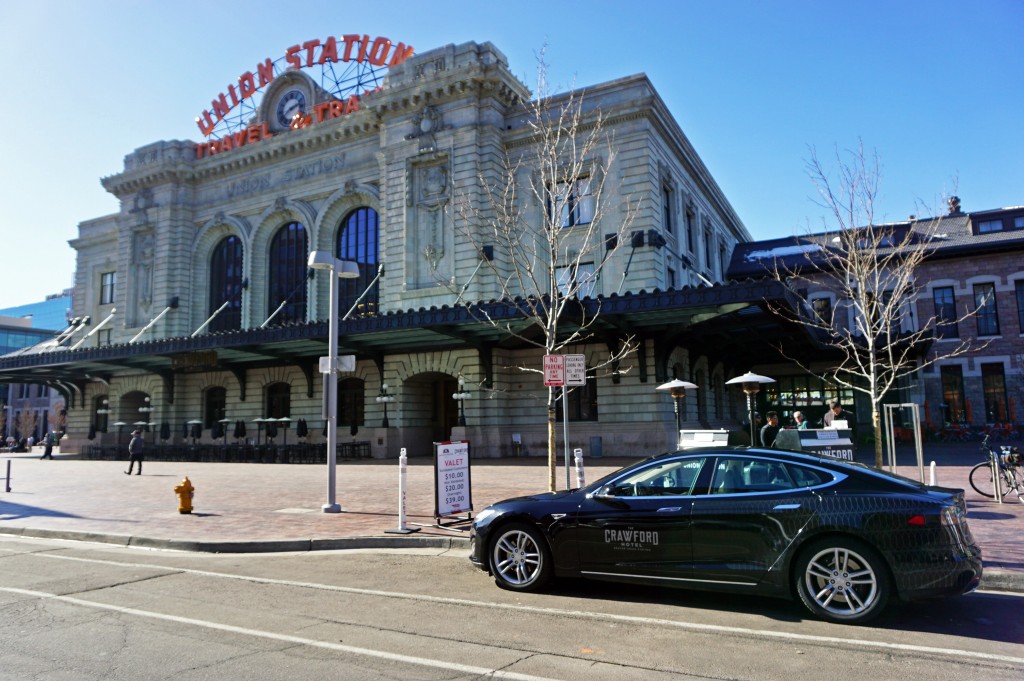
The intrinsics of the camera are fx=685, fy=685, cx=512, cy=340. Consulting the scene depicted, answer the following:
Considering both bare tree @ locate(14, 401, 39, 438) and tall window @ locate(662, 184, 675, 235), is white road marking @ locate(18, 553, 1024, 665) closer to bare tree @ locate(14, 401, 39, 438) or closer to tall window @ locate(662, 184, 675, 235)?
tall window @ locate(662, 184, 675, 235)

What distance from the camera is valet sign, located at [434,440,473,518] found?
10.8 metres

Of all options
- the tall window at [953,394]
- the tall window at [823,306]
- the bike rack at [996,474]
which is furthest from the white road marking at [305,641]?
the tall window at [823,306]

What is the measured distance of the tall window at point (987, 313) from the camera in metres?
36.4

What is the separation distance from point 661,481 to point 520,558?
5.67 feet

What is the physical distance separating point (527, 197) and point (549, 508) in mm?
25953

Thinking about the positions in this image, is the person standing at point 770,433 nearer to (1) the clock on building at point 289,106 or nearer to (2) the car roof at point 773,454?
(2) the car roof at point 773,454

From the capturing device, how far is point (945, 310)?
37.4 m

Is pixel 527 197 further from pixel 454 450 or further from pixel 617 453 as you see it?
pixel 454 450

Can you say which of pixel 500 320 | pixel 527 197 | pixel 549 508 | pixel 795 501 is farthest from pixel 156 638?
pixel 527 197

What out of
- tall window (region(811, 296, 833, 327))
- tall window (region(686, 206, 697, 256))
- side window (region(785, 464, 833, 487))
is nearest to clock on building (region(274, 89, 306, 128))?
tall window (region(686, 206, 697, 256))

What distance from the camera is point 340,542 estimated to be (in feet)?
33.3

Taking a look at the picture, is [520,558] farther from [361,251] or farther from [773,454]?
[361,251]

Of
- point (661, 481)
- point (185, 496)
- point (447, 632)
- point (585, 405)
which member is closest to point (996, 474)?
point (661, 481)

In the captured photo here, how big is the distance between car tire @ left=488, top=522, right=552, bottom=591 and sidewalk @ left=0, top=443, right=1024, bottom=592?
2632mm
